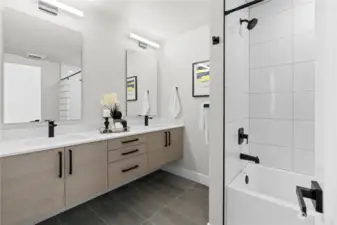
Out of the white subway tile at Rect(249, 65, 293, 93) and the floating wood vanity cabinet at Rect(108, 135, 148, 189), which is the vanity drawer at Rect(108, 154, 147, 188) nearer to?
the floating wood vanity cabinet at Rect(108, 135, 148, 189)

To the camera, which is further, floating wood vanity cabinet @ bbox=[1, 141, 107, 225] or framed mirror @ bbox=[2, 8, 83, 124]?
framed mirror @ bbox=[2, 8, 83, 124]

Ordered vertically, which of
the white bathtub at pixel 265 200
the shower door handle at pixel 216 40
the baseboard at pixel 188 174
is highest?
the shower door handle at pixel 216 40

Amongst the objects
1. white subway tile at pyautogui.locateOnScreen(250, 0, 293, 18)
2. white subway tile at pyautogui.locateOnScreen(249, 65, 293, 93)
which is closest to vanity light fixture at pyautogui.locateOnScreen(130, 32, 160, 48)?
white subway tile at pyautogui.locateOnScreen(250, 0, 293, 18)

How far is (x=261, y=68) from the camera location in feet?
7.00

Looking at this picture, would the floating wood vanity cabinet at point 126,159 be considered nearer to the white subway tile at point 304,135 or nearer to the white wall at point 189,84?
the white wall at point 189,84

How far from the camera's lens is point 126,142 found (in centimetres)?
223

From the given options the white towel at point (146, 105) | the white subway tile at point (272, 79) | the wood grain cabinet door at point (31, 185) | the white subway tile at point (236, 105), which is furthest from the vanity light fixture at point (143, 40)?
the wood grain cabinet door at point (31, 185)

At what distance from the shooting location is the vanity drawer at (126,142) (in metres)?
2.06

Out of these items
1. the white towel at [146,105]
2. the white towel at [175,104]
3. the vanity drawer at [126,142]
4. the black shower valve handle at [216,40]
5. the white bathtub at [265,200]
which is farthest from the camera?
the white towel at [146,105]

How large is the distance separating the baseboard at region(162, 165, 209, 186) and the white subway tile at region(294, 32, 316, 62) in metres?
1.97

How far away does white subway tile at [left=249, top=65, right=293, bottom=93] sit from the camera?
1954 millimetres

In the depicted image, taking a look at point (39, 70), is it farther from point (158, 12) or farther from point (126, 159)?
point (158, 12)

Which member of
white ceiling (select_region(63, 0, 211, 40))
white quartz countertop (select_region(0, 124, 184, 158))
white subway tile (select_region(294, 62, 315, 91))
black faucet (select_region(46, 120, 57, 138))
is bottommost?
white quartz countertop (select_region(0, 124, 184, 158))

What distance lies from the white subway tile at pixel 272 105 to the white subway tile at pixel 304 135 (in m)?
0.13
